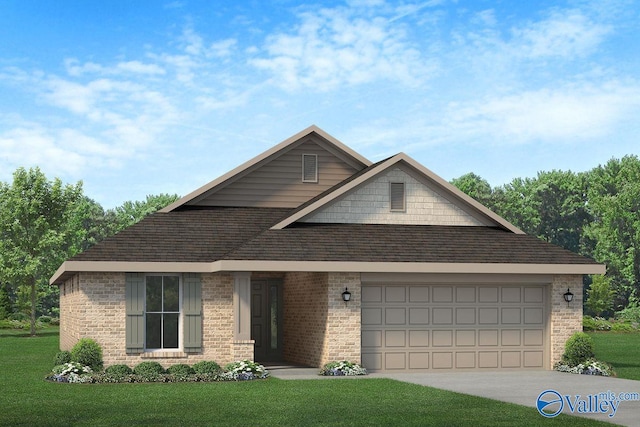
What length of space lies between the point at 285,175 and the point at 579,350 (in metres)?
10.3

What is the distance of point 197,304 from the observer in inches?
976

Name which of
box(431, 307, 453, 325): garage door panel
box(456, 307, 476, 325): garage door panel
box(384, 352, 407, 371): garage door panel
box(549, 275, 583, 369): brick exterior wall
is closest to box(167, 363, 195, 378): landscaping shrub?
box(384, 352, 407, 371): garage door panel

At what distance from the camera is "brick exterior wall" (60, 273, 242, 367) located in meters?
24.2

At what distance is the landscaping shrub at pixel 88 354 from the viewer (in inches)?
930

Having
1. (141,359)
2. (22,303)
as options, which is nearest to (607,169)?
(22,303)

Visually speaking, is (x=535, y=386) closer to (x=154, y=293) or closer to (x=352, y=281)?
(x=352, y=281)

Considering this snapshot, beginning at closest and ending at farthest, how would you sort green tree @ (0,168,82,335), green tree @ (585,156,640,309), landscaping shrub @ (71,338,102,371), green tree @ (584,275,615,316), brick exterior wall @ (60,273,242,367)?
1. landscaping shrub @ (71,338,102,371)
2. brick exterior wall @ (60,273,242,367)
3. green tree @ (0,168,82,335)
4. green tree @ (584,275,615,316)
5. green tree @ (585,156,640,309)

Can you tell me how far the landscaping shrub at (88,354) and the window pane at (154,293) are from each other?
1.71 meters

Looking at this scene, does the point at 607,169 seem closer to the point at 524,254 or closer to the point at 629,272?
the point at 629,272

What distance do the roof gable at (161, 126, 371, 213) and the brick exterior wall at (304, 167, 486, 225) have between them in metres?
2.94

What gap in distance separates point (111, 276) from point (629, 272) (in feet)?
194

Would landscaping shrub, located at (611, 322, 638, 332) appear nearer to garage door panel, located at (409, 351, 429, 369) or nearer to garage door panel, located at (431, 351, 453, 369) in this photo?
A: garage door panel, located at (431, 351, 453, 369)

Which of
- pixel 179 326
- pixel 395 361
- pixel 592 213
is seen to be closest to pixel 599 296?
pixel 592 213

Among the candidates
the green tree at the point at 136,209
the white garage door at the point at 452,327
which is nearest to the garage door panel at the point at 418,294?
the white garage door at the point at 452,327
